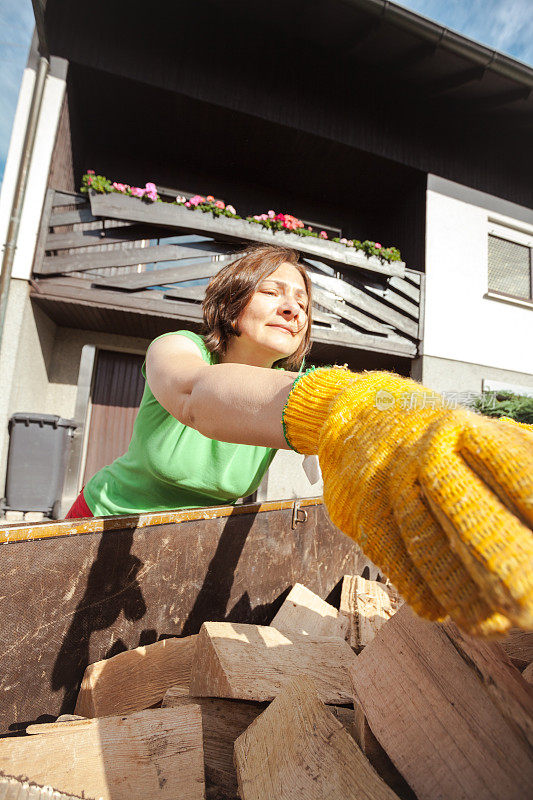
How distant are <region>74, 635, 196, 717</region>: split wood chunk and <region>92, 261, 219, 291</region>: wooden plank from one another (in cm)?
537

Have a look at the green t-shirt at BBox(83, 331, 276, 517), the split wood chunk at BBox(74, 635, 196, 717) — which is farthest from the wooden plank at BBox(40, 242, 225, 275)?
the split wood chunk at BBox(74, 635, 196, 717)

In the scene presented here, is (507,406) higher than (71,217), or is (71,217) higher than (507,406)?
(71,217)

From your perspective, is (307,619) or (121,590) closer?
(121,590)

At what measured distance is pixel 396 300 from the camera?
720 centimetres

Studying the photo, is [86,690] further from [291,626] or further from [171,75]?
[171,75]

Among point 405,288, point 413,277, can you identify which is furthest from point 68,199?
point 413,277

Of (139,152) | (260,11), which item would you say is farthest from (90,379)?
(260,11)

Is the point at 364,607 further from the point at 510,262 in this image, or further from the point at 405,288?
the point at 510,262

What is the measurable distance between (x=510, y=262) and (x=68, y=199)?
7.86 m

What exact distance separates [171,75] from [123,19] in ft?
2.97

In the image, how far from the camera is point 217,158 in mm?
8031

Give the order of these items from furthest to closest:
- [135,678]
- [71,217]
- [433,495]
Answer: [71,217]
[135,678]
[433,495]

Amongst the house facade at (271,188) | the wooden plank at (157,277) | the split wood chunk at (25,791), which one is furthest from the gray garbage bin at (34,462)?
the split wood chunk at (25,791)

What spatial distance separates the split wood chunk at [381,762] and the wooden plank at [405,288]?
706 centimetres
